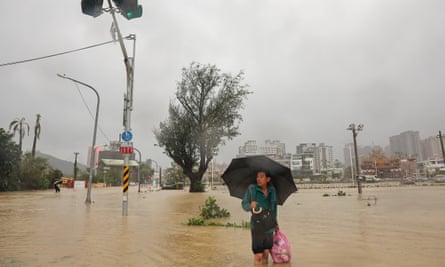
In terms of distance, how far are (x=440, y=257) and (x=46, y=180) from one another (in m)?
54.2

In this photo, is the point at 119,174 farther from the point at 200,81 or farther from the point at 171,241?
the point at 171,241

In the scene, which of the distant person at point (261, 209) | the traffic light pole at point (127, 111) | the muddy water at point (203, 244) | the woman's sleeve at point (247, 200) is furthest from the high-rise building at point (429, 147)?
the woman's sleeve at point (247, 200)

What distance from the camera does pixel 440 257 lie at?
4.88 metres

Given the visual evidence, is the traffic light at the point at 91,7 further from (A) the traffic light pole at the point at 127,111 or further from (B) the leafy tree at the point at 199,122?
(B) the leafy tree at the point at 199,122

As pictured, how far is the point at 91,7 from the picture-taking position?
572 cm

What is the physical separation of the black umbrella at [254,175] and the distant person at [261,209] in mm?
137

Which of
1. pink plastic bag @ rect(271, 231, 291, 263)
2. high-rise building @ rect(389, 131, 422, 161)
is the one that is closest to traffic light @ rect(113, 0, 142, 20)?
pink plastic bag @ rect(271, 231, 291, 263)

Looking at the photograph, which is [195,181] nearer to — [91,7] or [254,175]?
[91,7]

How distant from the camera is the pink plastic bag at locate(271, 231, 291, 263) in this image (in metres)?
4.30

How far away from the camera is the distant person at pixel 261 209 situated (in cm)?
412

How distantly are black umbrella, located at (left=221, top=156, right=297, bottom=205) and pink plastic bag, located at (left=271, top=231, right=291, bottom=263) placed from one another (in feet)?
1.64

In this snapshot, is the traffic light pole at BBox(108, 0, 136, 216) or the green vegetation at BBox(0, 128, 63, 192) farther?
the green vegetation at BBox(0, 128, 63, 192)

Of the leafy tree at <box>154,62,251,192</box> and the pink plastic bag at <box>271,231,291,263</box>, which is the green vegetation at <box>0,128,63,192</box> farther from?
the pink plastic bag at <box>271,231,291,263</box>

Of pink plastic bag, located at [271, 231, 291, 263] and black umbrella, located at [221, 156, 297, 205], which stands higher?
black umbrella, located at [221, 156, 297, 205]
